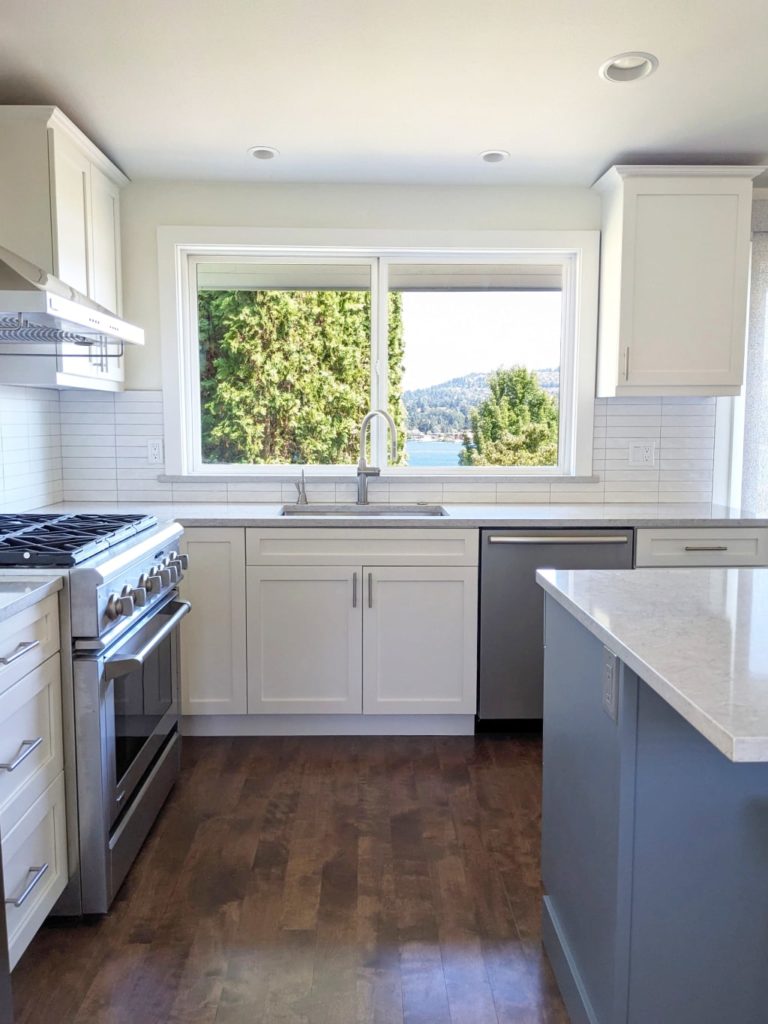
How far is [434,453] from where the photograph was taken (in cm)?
371

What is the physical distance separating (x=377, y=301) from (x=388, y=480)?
33.2 inches

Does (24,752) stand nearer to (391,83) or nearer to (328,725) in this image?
(328,725)

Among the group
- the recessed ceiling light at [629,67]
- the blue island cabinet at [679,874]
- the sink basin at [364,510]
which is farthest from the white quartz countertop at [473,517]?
the blue island cabinet at [679,874]

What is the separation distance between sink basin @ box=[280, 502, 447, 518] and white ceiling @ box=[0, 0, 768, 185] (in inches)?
56.7

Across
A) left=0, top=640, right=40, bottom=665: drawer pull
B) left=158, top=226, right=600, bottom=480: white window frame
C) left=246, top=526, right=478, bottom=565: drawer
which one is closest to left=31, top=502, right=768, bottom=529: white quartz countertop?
left=246, top=526, right=478, bottom=565: drawer

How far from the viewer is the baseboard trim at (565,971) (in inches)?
60.7

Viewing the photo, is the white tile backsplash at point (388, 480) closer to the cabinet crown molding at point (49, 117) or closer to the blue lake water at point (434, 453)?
the blue lake water at point (434, 453)

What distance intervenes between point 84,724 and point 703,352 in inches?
108

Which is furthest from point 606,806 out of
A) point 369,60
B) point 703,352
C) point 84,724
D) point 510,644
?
point 703,352

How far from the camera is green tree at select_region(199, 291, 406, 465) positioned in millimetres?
3613

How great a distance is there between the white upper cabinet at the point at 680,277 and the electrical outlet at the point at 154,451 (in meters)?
2.04

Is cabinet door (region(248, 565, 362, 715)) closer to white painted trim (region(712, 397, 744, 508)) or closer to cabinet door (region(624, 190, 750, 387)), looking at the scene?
cabinet door (region(624, 190, 750, 387))

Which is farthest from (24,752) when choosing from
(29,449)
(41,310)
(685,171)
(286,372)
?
(685,171)

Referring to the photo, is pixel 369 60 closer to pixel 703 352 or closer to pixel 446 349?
pixel 446 349
